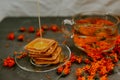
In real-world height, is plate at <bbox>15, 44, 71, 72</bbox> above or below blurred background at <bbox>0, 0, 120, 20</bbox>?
below

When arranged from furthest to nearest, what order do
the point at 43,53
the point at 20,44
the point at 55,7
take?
the point at 55,7 → the point at 20,44 → the point at 43,53

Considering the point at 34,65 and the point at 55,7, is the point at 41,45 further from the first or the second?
the point at 55,7

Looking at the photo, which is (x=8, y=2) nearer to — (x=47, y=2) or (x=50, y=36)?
(x=47, y=2)

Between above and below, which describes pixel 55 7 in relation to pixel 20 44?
above

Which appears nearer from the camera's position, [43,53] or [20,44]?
[43,53]

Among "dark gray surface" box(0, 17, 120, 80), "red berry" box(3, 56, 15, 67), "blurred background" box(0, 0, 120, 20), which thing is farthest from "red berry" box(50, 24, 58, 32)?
"red berry" box(3, 56, 15, 67)

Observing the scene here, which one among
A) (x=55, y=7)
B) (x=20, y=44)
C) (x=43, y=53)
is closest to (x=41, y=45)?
(x=43, y=53)

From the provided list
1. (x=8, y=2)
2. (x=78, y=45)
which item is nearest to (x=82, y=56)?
(x=78, y=45)

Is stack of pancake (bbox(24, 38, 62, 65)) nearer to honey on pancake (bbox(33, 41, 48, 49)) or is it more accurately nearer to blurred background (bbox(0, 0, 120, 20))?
honey on pancake (bbox(33, 41, 48, 49))

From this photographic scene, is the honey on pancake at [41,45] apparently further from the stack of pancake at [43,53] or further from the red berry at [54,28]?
the red berry at [54,28]
